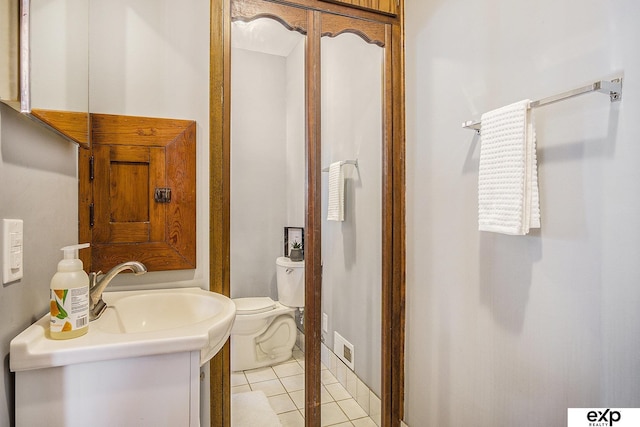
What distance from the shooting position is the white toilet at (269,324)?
5.03 ft

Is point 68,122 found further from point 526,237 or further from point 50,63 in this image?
point 526,237

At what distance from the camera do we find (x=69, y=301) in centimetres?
83

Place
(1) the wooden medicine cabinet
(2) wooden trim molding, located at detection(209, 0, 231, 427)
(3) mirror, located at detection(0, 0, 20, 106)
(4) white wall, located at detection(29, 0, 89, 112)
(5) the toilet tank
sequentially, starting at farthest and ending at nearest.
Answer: (5) the toilet tank → (2) wooden trim molding, located at detection(209, 0, 231, 427) → (1) the wooden medicine cabinet → (4) white wall, located at detection(29, 0, 89, 112) → (3) mirror, located at detection(0, 0, 20, 106)

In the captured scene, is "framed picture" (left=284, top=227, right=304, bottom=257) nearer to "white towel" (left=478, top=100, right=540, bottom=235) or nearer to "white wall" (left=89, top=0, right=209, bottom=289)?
"white wall" (left=89, top=0, right=209, bottom=289)

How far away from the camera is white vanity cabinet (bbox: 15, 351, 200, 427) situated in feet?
2.56

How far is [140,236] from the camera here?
4.60 ft

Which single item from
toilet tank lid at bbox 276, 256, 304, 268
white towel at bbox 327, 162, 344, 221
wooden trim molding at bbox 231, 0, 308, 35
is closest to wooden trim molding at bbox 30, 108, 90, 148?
wooden trim molding at bbox 231, 0, 308, 35

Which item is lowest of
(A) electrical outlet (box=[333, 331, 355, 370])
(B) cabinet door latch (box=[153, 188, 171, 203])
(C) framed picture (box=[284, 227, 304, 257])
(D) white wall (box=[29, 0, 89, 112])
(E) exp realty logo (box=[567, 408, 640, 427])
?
(A) electrical outlet (box=[333, 331, 355, 370])

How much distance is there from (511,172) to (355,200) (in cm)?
78

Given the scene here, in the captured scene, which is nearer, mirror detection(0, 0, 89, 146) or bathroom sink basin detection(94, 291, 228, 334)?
mirror detection(0, 0, 89, 146)

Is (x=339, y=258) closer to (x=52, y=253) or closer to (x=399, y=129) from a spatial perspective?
(x=399, y=129)

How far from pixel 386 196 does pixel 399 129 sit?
0.34 metres

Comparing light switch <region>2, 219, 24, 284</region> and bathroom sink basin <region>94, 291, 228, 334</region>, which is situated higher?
light switch <region>2, 219, 24, 284</region>

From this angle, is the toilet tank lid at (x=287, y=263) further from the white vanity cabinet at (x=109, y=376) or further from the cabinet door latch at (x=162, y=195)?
the white vanity cabinet at (x=109, y=376)
